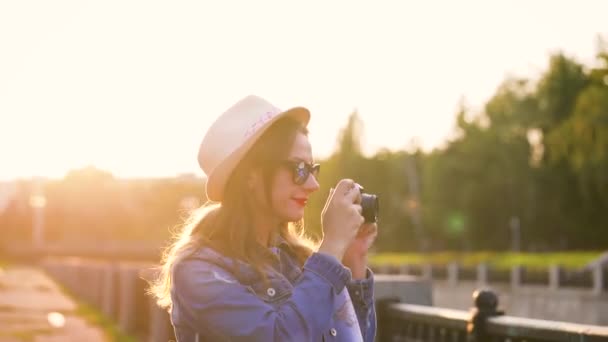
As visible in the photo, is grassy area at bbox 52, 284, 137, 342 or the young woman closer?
the young woman

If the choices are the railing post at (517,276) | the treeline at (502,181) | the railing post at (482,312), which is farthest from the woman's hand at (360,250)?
the treeline at (502,181)

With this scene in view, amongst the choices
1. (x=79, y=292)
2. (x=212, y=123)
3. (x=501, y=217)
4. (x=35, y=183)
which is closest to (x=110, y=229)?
(x=35, y=183)

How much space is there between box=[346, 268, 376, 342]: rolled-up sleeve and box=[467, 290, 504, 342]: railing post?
78.9 inches

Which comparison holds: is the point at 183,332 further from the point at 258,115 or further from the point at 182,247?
the point at 258,115

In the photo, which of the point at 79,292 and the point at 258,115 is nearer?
the point at 258,115

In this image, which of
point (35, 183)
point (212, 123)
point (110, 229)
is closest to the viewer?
point (212, 123)

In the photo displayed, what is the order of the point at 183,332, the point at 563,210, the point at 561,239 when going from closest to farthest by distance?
the point at 183,332
the point at 563,210
the point at 561,239

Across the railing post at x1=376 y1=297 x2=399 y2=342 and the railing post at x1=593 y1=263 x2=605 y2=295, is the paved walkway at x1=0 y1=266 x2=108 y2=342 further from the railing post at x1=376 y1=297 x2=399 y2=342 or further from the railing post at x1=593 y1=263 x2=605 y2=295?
the railing post at x1=593 y1=263 x2=605 y2=295

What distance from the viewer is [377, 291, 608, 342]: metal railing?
404cm

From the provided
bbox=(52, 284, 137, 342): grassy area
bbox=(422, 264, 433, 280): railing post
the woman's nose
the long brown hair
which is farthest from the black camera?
bbox=(422, 264, 433, 280): railing post

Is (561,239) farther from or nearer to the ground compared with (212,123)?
nearer to the ground

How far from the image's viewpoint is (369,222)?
9.25 ft

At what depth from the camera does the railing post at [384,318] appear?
634 centimetres

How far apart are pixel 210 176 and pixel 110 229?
411 ft
